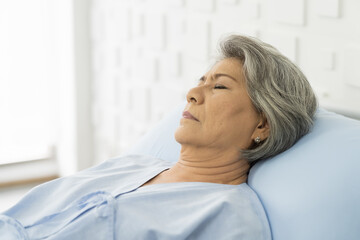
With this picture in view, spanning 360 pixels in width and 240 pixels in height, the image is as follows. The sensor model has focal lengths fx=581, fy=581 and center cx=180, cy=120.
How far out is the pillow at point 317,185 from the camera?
4.08 feet

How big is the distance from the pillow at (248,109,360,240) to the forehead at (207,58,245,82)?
24cm

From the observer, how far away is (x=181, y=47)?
2600 mm

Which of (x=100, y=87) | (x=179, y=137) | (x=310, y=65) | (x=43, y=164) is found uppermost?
(x=310, y=65)

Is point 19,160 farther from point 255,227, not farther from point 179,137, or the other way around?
point 255,227

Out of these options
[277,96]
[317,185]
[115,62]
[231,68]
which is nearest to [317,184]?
[317,185]

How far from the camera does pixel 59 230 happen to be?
1434 millimetres

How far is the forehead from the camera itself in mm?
1556

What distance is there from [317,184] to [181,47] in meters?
1.42

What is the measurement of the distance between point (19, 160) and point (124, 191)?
8.33 feet

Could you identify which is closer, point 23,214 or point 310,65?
point 23,214

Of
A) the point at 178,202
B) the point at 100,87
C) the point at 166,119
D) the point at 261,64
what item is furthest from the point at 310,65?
the point at 100,87

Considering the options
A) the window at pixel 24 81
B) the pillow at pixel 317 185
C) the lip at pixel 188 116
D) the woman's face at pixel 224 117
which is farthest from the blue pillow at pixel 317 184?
the window at pixel 24 81

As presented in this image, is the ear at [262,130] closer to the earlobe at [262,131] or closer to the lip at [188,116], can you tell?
the earlobe at [262,131]

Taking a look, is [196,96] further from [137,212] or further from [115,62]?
[115,62]
